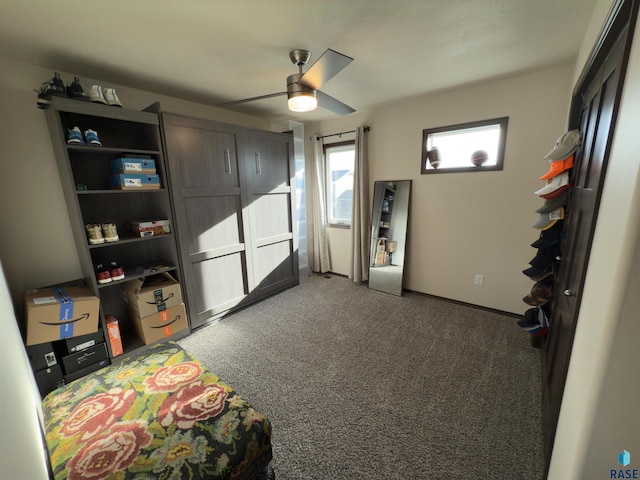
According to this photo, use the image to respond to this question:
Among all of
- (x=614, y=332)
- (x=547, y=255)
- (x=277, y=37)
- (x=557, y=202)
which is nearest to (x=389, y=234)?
(x=547, y=255)

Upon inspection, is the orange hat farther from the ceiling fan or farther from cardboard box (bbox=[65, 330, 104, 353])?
cardboard box (bbox=[65, 330, 104, 353])

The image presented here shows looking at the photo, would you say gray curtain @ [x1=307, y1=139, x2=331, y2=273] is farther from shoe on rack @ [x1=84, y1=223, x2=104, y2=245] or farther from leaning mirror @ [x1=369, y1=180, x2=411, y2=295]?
shoe on rack @ [x1=84, y1=223, x2=104, y2=245]

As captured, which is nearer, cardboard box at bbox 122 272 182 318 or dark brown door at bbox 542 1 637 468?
dark brown door at bbox 542 1 637 468

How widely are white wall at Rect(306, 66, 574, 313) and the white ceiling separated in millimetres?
280

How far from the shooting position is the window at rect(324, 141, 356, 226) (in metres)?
3.75

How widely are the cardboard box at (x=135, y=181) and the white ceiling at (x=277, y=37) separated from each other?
833mm

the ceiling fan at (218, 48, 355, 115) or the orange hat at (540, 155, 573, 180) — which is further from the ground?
the ceiling fan at (218, 48, 355, 115)

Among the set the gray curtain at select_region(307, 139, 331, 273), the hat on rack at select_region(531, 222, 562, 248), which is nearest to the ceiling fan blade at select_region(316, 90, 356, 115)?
the gray curtain at select_region(307, 139, 331, 273)

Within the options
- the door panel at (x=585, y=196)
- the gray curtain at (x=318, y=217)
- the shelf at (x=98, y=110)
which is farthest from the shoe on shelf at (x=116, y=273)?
the door panel at (x=585, y=196)

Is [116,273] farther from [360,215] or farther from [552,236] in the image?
[552,236]

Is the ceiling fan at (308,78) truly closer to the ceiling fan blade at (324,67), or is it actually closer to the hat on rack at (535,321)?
the ceiling fan blade at (324,67)

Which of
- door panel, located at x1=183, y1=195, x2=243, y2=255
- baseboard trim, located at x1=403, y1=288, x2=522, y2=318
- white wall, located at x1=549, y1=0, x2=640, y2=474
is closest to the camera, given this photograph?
white wall, located at x1=549, y1=0, x2=640, y2=474

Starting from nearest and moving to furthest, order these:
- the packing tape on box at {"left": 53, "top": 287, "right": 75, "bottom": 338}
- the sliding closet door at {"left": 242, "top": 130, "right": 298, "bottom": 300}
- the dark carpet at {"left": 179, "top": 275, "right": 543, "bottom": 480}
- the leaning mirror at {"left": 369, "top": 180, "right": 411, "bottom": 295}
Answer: the dark carpet at {"left": 179, "top": 275, "right": 543, "bottom": 480} → the packing tape on box at {"left": 53, "top": 287, "right": 75, "bottom": 338} → the sliding closet door at {"left": 242, "top": 130, "right": 298, "bottom": 300} → the leaning mirror at {"left": 369, "top": 180, "right": 411, "bottom": 295}

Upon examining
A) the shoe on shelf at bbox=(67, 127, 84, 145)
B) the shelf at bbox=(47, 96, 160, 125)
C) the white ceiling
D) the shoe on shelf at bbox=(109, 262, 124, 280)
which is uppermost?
the white ceiling
